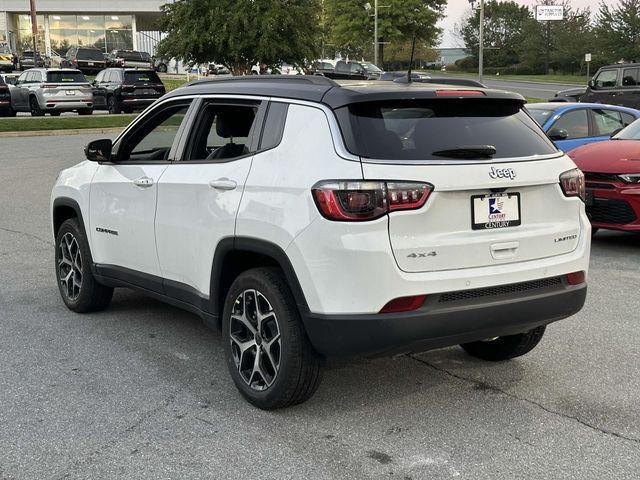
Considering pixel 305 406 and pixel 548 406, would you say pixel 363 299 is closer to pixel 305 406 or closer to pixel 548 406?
pixel 305 406

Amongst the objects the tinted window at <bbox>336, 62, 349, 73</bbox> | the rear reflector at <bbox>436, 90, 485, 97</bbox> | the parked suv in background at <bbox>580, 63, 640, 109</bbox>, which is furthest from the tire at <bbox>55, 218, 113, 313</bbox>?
the tinted window at <bbox>336, 62, 349, 73</bbox>

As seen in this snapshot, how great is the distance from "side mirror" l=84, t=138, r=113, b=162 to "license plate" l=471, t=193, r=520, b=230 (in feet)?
9.40

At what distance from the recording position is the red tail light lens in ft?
14.3

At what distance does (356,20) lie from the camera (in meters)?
69.4

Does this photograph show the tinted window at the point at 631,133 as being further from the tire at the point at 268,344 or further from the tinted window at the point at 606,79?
the tinted window at the point at 606,79

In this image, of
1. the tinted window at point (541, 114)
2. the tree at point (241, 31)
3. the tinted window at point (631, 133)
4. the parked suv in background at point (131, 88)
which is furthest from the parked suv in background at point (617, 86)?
the parked suv in background at point (131, 88)

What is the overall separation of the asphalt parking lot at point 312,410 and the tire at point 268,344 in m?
0.13

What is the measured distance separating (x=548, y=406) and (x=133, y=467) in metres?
2.23

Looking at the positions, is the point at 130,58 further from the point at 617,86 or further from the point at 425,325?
the point at 425,325

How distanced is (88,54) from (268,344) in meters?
53.6

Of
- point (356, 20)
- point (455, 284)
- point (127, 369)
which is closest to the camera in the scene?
point (455, 284)

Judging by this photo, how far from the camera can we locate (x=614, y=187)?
8609 millimetres

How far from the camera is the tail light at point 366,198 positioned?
3.76 m

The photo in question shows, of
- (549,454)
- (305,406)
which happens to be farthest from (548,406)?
(305,406)
